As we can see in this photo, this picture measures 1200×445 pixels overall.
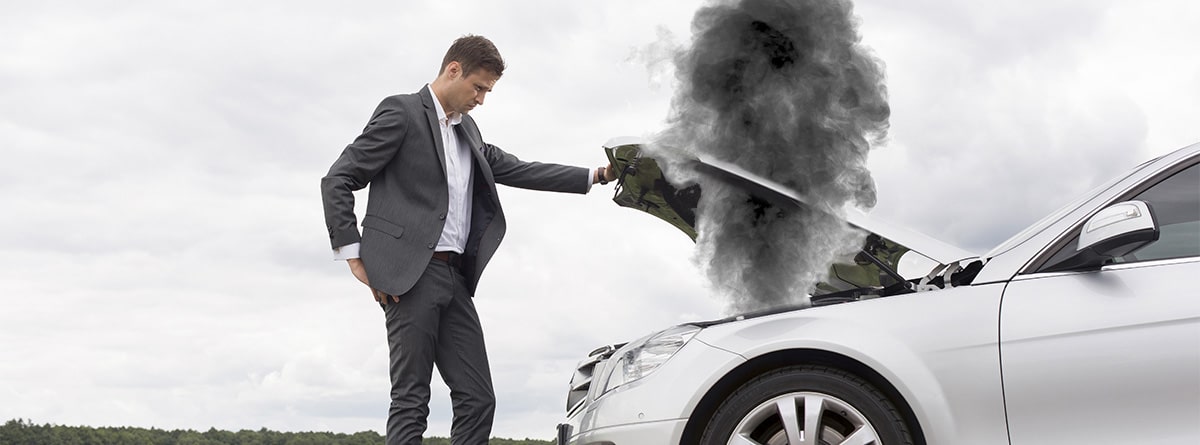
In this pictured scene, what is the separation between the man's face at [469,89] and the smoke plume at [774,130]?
0.86 meters

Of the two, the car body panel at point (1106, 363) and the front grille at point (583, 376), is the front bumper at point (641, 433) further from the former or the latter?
the car body panel at point (1106, 363)

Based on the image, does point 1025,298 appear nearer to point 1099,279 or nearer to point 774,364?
point 1099,279

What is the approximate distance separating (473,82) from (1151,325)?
116 inches

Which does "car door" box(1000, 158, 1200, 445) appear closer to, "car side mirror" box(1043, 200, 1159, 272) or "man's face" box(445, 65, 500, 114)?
"car side mirror" box(1043, 200, 1159, 272)

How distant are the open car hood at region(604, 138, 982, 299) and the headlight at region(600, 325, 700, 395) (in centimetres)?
91

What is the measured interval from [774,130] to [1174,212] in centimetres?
186

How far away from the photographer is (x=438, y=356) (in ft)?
15.4

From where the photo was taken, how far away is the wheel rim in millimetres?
3623

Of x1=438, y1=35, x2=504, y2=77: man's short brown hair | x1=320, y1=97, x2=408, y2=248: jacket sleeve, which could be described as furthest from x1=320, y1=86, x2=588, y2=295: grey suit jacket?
x1=438, y1=35, x2=504, y2=77: man's short brown hair

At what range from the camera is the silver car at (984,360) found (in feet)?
11.7

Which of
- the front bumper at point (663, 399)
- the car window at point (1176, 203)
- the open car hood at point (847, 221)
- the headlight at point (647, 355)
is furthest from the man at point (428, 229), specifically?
the car window at point (1176, 203)

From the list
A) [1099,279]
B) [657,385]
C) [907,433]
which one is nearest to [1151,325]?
[1099,279]

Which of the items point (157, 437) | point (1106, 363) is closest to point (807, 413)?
point (1106, 363)

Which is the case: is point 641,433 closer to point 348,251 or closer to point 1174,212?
point 348,251
